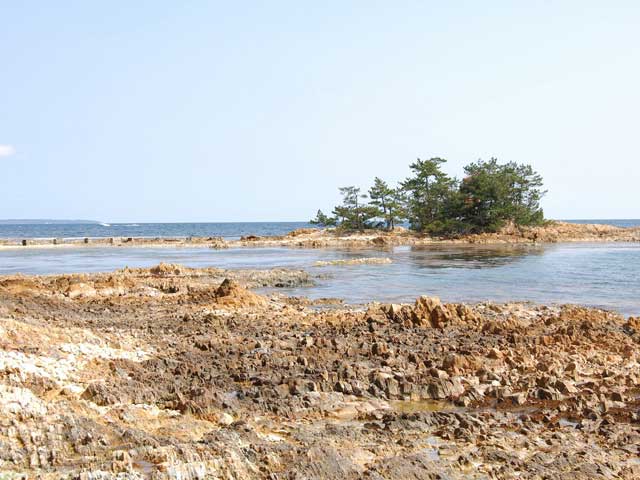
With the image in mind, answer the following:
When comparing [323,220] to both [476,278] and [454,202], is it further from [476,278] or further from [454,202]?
[476,278]

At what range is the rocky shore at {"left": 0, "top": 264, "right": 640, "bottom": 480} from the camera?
5895 millimetres

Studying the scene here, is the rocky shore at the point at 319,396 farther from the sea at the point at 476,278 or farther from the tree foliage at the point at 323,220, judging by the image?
the tree foliage at the point at 323,220

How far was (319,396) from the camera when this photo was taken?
8547 mm

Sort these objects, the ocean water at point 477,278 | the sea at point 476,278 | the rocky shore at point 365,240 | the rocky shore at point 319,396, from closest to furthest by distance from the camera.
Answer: the rocky shore at point 319,396 < the sea at point 476,278 < the ocean water at point 477,278 < the rocky shore at point 365,240

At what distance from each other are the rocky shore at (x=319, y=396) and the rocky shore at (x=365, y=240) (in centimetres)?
4609

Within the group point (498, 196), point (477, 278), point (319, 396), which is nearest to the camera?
point (319, 396)

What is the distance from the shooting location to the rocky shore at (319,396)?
5895 mm

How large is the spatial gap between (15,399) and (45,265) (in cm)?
3351

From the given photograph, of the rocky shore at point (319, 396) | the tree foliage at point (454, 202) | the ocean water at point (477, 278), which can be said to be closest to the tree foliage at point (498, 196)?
the tree foliage at point (454, 202)

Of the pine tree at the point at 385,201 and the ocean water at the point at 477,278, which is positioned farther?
the pine tree at the point at 385,201

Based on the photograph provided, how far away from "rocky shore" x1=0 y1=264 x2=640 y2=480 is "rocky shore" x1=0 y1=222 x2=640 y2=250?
151 ft

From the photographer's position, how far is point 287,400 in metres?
8.28

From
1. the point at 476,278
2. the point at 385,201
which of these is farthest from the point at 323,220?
the point at 476,278

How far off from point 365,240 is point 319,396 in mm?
55012
